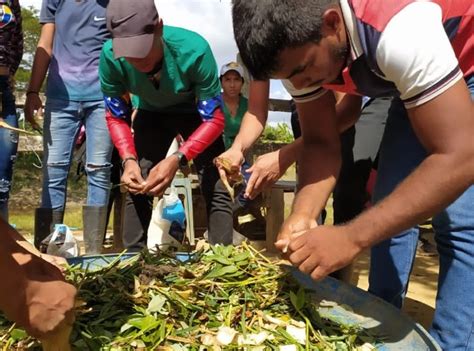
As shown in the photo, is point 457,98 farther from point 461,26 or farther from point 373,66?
point 461,26

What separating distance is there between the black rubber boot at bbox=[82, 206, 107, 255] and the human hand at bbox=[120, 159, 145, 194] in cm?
65

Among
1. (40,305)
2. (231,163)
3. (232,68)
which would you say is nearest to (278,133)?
(232,68)

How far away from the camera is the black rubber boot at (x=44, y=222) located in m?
4.04

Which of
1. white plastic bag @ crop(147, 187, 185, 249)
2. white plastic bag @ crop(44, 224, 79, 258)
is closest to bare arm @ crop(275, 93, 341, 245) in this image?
white plastic bag @ crop(44, 224, 79, 258)

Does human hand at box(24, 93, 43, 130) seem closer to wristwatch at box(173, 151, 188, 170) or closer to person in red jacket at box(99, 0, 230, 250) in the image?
person in red jacket at box(99, 0, 230, 250)

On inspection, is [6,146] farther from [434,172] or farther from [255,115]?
[434,172]

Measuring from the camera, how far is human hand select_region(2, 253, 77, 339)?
149 centimetres

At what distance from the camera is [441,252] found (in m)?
2.22

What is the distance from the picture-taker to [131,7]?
329cm

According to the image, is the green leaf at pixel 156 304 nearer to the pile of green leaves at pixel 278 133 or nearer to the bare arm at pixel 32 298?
the bare arm at pixel 32 298

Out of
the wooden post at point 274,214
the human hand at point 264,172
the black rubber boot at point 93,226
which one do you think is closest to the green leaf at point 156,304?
the human hand at point 264,172

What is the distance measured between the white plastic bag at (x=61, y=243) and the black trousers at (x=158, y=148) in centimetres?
33

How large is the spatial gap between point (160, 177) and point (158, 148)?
472mm

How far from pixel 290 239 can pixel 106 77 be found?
204 centimetres
